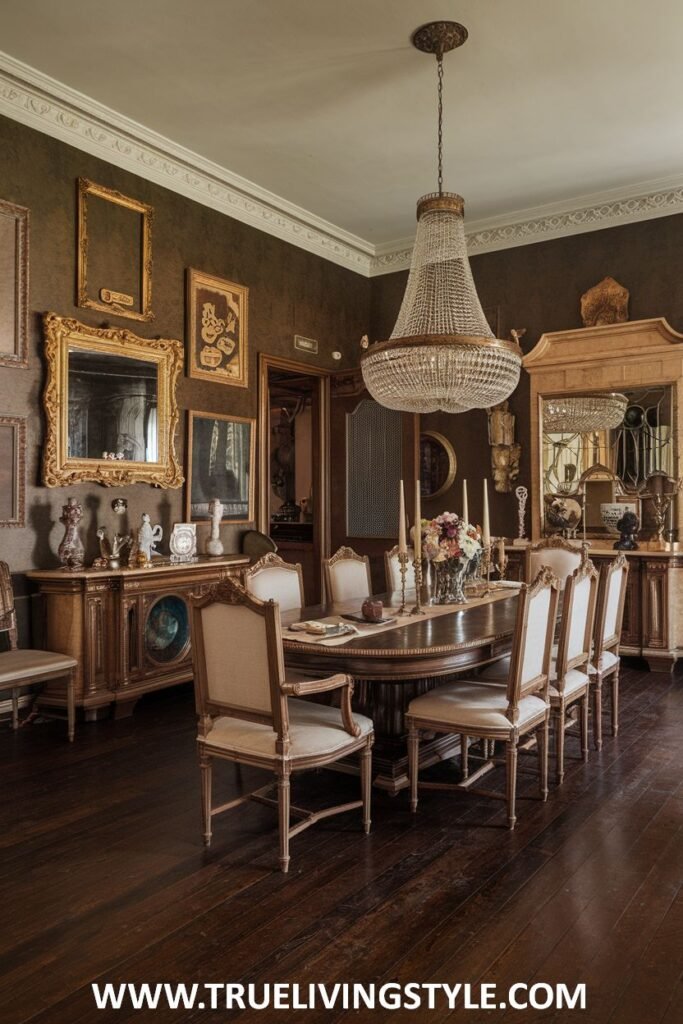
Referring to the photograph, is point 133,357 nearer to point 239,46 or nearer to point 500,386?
point 239,46

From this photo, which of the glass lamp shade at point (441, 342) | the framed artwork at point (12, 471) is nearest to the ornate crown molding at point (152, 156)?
the framed artwork at point (12, 471)

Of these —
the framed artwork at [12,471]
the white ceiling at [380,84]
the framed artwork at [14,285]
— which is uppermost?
the white ceiling at [380,84]

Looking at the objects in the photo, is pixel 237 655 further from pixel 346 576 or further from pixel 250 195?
pixel 250 195

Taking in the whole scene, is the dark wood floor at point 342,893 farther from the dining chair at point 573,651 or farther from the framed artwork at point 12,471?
the framed artwork at point 12,471

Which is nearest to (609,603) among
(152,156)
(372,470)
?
(372,470)

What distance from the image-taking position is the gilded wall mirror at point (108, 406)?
15.4ft

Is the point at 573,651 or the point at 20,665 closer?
the point at 573,651

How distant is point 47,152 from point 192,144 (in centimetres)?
105

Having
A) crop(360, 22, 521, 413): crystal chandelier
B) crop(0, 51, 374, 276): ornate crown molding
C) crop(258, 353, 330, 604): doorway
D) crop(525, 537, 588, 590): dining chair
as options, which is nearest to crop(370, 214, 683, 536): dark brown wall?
crop(258, 353, 330, 604): doorway

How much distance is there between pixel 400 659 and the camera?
9.57ft

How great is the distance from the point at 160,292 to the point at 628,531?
395 centimetres

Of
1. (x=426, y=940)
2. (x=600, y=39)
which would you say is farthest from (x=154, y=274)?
(x=426, y=940)

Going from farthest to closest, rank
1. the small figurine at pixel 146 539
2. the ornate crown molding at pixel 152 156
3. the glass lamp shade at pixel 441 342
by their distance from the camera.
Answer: the small figurine at pixel 146 539 → the ornate crown molding at pixel 152 156 → the glass lamp shade at pixel 441 342

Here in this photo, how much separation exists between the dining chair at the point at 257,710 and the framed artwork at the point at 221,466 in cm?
289
